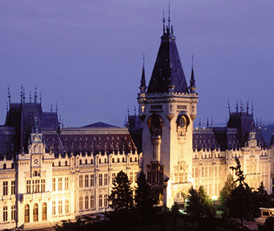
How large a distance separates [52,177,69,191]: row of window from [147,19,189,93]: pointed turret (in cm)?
2236

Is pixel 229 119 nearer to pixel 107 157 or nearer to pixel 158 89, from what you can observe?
pixel 158 89

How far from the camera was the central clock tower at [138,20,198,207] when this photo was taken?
9056cm

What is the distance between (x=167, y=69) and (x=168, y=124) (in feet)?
32.3

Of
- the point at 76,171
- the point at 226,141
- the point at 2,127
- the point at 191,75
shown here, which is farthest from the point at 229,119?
the point at 2,127

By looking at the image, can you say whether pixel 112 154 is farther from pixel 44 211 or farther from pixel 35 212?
pixel 35 212

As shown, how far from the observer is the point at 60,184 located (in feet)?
275

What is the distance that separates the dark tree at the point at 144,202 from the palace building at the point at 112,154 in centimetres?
1307

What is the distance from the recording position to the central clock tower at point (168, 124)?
3565 inches

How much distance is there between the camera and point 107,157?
296ft

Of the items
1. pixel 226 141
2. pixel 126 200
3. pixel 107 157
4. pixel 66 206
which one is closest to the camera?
pixel 126 200

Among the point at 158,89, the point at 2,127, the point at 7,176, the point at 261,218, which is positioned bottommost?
the point at 261,218

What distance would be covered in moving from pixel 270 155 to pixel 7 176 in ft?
196

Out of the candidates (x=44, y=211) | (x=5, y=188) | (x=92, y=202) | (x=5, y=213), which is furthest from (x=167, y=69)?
(x=5, y=213)

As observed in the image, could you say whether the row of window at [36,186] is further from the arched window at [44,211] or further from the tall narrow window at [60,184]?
the tall narrow window at [60,184]
